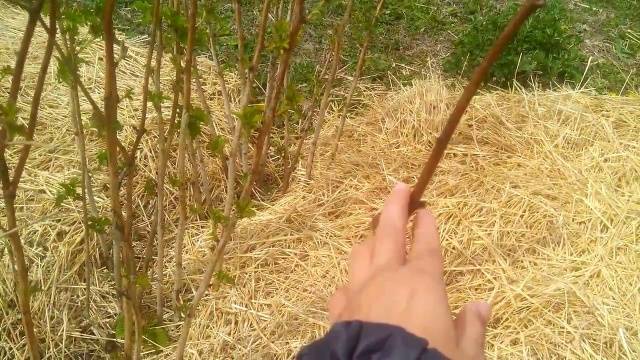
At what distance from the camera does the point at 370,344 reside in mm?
820

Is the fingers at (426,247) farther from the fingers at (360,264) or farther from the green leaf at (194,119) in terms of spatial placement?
the green leaf at (194,119)

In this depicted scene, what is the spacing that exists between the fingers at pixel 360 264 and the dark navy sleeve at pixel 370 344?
0.08m

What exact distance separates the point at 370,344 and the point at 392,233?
0.57 feet

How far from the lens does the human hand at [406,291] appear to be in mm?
833

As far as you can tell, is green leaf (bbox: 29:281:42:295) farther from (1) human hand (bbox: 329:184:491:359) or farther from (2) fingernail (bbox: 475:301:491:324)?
(2) fingernail (bbox: 475:301:491:324)

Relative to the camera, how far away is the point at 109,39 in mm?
1154

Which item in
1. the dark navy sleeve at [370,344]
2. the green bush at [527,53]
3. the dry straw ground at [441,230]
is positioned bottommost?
the dry straw ground at [441,230]

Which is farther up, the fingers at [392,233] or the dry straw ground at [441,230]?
the fingers at [392,233]

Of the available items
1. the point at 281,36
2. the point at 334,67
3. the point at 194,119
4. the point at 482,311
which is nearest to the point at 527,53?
the point at 334,67

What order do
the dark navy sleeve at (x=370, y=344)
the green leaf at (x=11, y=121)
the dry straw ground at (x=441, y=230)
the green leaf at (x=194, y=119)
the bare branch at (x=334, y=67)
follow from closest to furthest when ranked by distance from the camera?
the dark navy sleeve at (x=370, y=344) → the green leaf at (x=11, y=121) → the green leaf at (x=194, y=119) → the dry straw ground at (x=441, y=230) → the bare branch at (x=334, y=67)

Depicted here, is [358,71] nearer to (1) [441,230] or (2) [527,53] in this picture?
(1) [441,230]

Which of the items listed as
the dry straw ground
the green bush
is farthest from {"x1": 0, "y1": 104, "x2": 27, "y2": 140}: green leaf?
the green bush

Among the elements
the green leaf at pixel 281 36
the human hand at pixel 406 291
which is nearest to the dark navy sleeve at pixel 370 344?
the human hand at pixel 406 291

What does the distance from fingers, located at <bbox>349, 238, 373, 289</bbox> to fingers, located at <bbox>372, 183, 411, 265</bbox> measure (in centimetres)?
2
